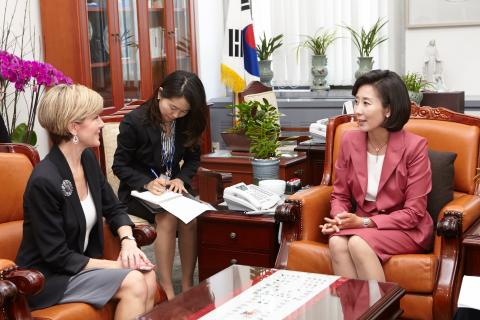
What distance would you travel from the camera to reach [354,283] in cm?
271

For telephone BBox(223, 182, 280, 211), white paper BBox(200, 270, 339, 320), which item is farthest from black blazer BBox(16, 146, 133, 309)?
telephone BBox(223, 182, 280, 211)

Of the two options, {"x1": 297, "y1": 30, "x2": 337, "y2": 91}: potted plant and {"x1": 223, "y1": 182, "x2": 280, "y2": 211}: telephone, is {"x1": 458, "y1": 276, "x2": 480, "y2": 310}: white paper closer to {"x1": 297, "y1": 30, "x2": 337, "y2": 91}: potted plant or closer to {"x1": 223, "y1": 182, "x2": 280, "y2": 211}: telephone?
{"x1": 223, "y1": 182, "x2": 280, "y2": 211}: telephone

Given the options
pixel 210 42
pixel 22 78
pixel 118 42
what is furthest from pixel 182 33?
pixel 22 78

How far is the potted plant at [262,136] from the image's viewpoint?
3900mm

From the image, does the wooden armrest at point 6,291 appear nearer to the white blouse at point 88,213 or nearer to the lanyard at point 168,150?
the white blouse at point 88,213

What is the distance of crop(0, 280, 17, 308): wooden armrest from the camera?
2289mm

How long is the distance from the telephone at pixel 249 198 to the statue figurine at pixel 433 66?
2.88 metres

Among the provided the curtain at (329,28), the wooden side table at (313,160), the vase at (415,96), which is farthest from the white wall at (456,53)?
the wooden side table at (313,160)

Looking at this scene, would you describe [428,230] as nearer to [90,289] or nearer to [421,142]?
[421,142]

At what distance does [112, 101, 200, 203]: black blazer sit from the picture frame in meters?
3.21

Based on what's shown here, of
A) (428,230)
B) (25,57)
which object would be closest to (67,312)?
(428,230)

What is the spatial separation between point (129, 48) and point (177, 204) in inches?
89.9

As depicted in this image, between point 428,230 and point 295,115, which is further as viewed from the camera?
point 295,115

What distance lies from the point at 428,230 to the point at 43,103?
1.69 m
